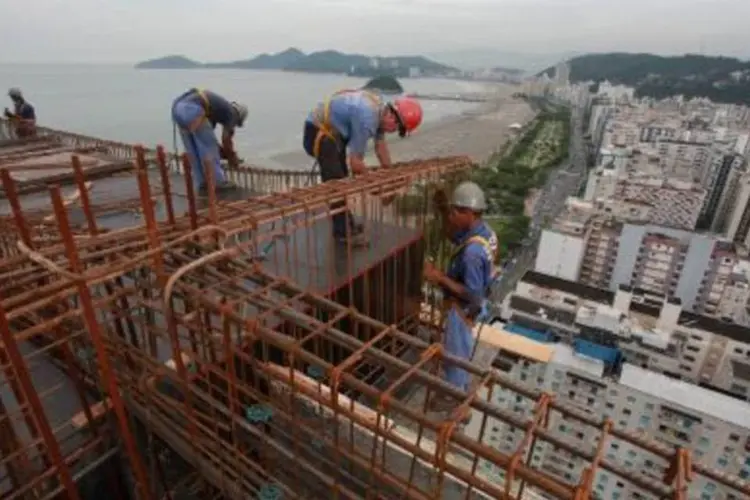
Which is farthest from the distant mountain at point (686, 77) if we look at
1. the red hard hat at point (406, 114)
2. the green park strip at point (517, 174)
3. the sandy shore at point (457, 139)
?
the red hard hat at point (406, 114)

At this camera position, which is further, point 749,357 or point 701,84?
point 701,84

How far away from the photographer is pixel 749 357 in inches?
935

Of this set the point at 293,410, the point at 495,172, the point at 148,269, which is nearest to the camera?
the point at 293,410

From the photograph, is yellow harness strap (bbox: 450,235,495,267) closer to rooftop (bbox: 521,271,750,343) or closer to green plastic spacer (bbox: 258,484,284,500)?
green plastic spacer (bbox: 258,484,284,500)

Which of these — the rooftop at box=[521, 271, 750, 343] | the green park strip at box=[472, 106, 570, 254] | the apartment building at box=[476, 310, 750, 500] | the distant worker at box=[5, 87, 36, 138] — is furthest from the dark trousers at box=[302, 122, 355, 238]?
the green park strip at box=[472, 106, 570, 254]

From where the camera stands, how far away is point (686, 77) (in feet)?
527

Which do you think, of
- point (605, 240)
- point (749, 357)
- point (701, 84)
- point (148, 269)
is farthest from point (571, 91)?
point (148, 269)

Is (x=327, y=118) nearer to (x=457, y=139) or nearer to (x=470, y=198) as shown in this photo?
(x=470, y=198)

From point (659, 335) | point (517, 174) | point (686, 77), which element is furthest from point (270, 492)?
point (686, 77)

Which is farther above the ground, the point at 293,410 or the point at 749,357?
the point at 293,410

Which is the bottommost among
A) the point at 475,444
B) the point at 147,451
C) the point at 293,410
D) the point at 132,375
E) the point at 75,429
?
the point at 147,451

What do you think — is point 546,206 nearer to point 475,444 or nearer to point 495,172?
point 495,172

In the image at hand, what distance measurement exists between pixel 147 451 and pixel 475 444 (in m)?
2.89

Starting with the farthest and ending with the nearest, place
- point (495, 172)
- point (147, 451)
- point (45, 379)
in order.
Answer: point (495, 172)
point (45, 379)
point (147, 451)
